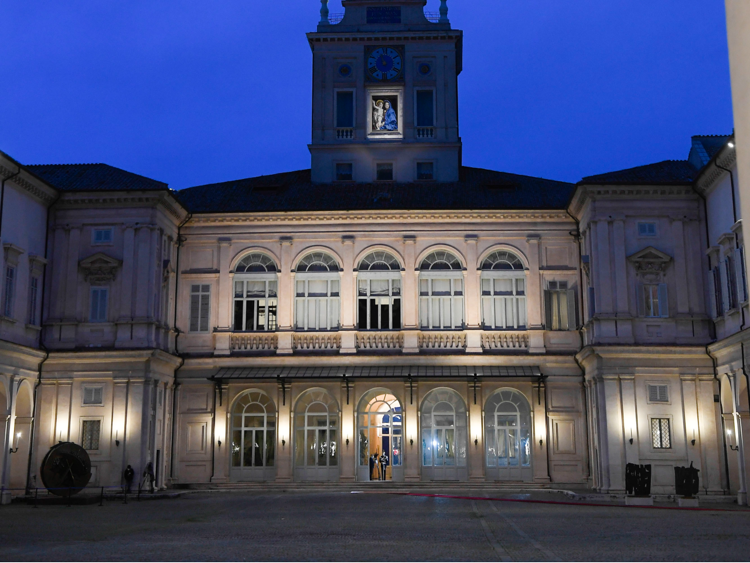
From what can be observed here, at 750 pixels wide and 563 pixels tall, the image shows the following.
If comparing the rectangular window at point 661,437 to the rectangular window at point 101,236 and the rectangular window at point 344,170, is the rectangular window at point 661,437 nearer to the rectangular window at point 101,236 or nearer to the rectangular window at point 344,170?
the rectangular window at point 344,170

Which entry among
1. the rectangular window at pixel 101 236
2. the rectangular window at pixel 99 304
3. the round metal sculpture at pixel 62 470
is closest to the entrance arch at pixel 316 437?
the rectangular window at pixel 99 304

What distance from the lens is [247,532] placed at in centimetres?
1716

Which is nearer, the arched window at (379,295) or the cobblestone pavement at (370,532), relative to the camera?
the cobblestone pavement at (370,532)

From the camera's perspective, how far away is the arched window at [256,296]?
35719mm

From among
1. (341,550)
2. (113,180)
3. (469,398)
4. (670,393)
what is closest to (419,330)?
(469,398)

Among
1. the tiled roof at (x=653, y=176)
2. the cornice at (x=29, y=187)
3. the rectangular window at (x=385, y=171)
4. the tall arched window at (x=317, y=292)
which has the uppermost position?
the rectangular window at (x=385, y=171)

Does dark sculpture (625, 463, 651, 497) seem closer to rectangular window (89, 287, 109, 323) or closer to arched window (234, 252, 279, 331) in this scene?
arched window (234, 252, 279, 331)

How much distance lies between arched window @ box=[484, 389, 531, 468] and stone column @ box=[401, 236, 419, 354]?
12.5ft

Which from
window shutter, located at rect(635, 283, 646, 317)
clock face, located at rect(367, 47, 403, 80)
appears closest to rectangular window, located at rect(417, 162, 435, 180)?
clock face, located at rect(367, 47, 403, 80)

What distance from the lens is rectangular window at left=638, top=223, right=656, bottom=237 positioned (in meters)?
32.6

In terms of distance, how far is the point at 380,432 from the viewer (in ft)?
115

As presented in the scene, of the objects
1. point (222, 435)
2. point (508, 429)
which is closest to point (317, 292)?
point (222, 435)

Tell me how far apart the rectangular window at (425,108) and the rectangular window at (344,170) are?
3818 millimetres

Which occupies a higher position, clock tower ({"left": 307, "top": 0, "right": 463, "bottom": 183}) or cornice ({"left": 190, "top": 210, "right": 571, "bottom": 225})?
clock tower ({"left": 307, "top": 0, "right": 463, "bottom": 183})
